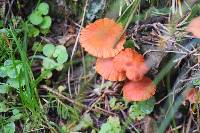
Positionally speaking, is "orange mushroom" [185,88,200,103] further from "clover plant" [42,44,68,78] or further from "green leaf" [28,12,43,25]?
"green leaf" [28,12,43,25]

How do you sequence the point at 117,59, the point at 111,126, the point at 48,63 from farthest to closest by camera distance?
the point at 48,63 → the point at 111,126 → the point at 117,59

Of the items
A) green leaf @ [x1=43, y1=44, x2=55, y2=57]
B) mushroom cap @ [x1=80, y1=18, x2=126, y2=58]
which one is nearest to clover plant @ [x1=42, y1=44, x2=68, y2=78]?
green leaf @ [x1=43, y1=44, x2=55, y2=57]

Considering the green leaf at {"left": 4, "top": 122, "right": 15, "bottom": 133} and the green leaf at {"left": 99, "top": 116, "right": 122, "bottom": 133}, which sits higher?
the green leaf at {"left": 4, "top": 122, "right": 15, "bottom": 133}

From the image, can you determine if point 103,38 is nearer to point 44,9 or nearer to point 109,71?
point 109,71

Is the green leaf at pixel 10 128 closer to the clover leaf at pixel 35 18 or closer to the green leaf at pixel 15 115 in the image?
the green leaf at pixel 15 115

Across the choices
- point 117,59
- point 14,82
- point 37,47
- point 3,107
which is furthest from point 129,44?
point 3,107

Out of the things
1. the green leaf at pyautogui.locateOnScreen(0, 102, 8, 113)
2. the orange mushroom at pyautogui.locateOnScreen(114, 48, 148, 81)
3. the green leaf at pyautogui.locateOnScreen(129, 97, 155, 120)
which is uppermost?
the orange mushroom at pyautogui.locateOnScreen(114, 48, 148, 81)

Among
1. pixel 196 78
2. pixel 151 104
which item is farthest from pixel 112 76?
pixel 196 78
